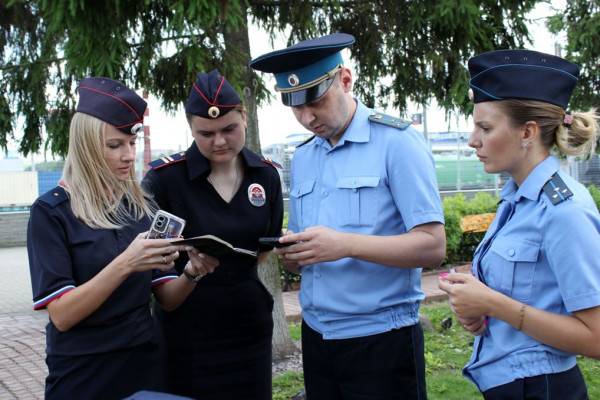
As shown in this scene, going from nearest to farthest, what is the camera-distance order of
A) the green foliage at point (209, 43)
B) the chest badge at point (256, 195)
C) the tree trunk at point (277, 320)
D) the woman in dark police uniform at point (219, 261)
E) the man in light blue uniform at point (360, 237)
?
the man in light blue uniform at point (360, 237) < the woman in dark police uniform at point (219, 261) < the chest badge at point (256, 195) < the green foliage at point (209, 43) < the tree trunk at point (277, 320)

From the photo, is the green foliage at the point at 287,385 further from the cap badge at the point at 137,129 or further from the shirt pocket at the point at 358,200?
the cap badge at the point at 137,129

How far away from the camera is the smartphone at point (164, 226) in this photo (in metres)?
2.39

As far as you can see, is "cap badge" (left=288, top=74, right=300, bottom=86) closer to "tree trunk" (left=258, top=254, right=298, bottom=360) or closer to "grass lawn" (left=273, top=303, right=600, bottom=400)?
"grass lawn" (left=273, top=303, right=600, bottom=400)

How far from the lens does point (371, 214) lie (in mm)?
2480

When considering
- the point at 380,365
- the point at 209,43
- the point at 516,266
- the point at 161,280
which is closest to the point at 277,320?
the point at 209,43

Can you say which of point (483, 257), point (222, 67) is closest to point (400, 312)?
point (483, 257)

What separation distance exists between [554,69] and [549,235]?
51 centimetres

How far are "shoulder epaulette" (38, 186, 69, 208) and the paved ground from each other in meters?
3.50

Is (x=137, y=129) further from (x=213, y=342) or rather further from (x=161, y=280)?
(x=213, y=342)

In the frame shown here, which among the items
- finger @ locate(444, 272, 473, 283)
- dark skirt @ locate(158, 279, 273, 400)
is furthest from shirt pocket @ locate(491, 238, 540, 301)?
dark skirt @ locate(158, 279, 273, 400)

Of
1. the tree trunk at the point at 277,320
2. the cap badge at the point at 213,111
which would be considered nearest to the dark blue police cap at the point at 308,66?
the cap badge at the point at 213,111

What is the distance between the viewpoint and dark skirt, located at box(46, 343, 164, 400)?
2.37 m

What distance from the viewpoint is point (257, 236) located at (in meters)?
2.88

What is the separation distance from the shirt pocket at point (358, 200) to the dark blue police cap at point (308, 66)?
1.17 ft
